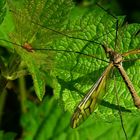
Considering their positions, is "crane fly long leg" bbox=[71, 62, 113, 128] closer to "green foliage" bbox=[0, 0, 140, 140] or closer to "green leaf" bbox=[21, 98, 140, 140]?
"green foliage" bbox=[0, 0, 140, 140]

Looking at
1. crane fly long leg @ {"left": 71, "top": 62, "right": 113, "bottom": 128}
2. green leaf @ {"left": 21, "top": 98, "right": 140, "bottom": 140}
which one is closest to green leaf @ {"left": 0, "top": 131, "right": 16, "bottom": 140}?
green leaf @ {"left": 21, "top": 98, "right": 140, "bottom": 140}

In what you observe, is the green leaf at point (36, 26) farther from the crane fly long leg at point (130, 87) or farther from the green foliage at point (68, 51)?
the crane fly long leg at point (130, 87)

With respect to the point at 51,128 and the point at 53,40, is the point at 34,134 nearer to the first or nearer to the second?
the point at 51,128

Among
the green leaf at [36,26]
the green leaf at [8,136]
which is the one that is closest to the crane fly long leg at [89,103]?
the green leaf at [36,26]

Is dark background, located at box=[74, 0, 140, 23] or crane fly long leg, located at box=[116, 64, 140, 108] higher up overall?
dark background, located at box=[74, 0, 140, 23]

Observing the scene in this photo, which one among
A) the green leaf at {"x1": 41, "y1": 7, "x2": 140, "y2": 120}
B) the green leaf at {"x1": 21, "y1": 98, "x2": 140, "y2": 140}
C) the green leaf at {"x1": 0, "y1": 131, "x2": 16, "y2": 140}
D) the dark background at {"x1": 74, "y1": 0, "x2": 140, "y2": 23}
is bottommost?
the green leaf at {"x1": 0, "y1": 131, "x2": 16, "y2": 140}

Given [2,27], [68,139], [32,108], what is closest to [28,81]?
[32,108]

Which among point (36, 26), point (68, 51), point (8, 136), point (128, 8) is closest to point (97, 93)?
point (68, 51)
